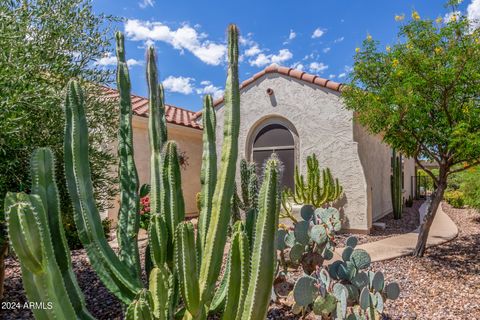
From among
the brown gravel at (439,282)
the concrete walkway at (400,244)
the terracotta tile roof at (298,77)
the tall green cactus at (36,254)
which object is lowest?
the brown gravel at (439,282)

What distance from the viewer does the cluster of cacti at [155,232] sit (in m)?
2.16

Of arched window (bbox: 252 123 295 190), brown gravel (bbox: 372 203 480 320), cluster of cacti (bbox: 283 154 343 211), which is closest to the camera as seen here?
brown gravel (bbox: 372 203 480 320)

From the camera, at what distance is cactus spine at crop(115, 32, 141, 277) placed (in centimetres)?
346

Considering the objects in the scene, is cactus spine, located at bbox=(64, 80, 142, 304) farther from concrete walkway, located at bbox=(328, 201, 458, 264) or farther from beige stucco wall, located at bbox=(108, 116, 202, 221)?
beige stucco wall, located at bbox=(108, 116, 202, 221)

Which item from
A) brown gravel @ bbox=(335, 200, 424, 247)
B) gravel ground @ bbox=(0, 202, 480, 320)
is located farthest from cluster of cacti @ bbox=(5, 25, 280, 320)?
brown gravel @ bbox=(335, 200, 424, 247)

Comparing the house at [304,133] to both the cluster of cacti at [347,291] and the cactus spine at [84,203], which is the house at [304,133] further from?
the cactus spine at [84,203]

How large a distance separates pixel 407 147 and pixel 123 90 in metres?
6.80

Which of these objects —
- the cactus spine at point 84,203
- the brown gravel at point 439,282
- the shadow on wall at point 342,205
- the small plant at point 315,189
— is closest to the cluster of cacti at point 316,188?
the small plant at point 315,189

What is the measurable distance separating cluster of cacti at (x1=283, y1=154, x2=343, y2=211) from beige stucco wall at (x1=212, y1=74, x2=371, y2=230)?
534mm

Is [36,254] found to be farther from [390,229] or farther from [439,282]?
[390,229]

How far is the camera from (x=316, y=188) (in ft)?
32.6

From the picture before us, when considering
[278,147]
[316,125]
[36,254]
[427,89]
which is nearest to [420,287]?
[427,89]

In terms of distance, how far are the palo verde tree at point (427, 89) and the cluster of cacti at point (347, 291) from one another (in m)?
3.68

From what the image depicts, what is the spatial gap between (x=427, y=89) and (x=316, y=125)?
3.98 metres
